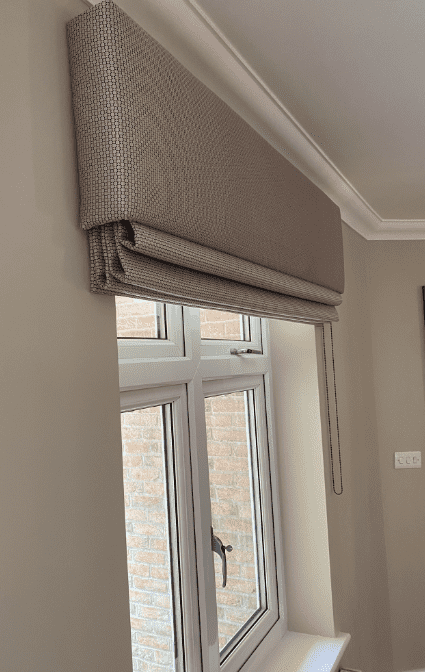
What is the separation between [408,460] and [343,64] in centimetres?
250

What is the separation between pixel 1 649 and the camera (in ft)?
2.57

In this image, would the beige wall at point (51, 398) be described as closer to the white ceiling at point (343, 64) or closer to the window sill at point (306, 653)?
the white ceiling at point (343, 64)

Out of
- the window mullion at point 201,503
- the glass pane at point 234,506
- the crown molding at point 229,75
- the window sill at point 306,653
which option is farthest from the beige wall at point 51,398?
the window sill at point 306,653

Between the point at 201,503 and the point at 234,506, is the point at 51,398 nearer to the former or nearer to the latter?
the point at 201,503

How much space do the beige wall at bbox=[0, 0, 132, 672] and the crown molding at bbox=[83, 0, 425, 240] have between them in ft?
0.83

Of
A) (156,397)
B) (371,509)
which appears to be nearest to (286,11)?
(156,397)

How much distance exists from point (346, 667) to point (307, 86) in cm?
219

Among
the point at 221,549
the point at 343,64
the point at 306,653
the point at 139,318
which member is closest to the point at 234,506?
the point at 221,549

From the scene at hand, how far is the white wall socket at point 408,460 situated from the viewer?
136 inches

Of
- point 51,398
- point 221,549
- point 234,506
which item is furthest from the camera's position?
point 234,506

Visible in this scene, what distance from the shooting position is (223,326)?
6.78 feet

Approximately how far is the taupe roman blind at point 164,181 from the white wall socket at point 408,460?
2.17m

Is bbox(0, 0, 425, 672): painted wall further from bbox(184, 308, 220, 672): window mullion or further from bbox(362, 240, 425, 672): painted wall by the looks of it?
bbox(362, 240, 425, 672): painted wall

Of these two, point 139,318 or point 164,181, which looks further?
point 139,318
